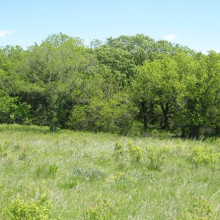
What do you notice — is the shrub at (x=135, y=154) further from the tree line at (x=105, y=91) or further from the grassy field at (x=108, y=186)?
the tree line at (x=105, y=91)

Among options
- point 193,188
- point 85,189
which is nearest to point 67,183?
point 85,189

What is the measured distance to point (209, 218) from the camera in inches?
156

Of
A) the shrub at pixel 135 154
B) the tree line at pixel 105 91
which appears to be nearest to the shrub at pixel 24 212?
the shrub at pixel 135 154

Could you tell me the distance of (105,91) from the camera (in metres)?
30.0

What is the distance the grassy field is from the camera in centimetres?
412

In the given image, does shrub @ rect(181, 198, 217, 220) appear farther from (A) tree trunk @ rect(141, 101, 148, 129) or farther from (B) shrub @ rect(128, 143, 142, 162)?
(A) tree trunk @ rect(141, 101, 148, 129)

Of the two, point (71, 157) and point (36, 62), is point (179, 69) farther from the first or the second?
point (71, 157)

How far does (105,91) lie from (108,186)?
77.9 ft

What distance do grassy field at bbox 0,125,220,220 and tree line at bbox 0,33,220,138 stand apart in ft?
47.8

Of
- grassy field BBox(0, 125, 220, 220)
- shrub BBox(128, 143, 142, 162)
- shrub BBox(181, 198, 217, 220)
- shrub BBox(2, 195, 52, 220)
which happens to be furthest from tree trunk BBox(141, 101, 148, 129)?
shrub BBox(2, 195, 52, 220)

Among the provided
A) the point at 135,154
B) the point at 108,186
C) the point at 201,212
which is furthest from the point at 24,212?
the point at 135,154

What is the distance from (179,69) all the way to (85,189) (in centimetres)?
2324

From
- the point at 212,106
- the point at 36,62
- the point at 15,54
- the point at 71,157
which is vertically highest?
the point at 15,54

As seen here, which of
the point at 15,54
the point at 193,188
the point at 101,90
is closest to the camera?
the point at 193,188
